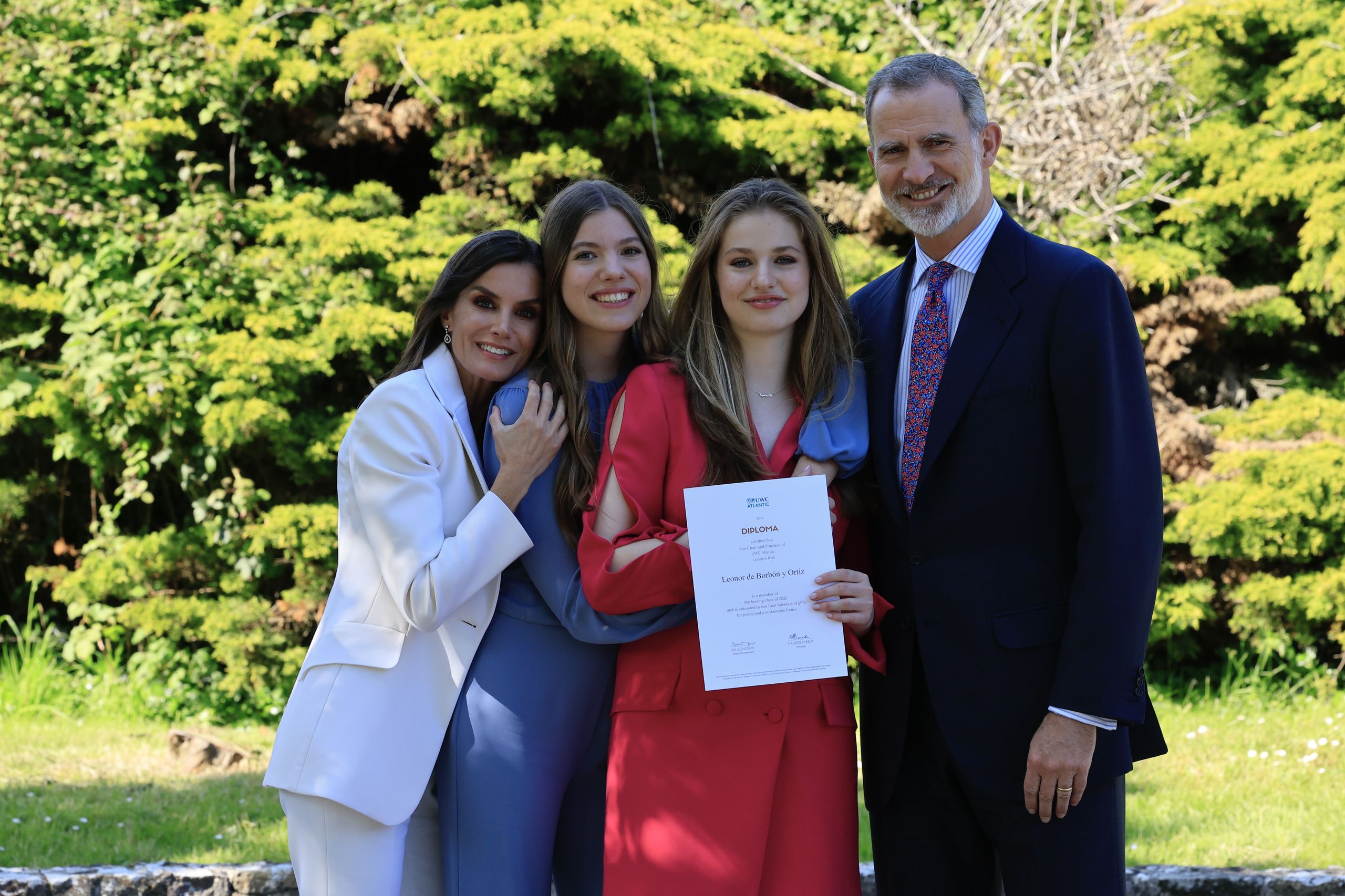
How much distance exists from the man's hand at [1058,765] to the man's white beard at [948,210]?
3.91 feet

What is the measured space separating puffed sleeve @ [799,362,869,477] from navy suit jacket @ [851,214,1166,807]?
0.08 m

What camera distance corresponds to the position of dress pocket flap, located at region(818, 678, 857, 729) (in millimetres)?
2801

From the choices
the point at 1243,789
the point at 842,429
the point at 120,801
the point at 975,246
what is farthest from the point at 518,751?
the point at 1243,789

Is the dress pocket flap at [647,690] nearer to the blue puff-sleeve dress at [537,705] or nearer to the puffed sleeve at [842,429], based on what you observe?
the blue puff-sleeve dress at [537,705]

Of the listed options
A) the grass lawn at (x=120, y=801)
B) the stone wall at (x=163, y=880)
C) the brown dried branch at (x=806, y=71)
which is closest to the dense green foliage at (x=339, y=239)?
the brown dried branch at (x=806, y=71)

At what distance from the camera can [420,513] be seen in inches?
113

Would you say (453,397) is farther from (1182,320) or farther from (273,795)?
(1182,320)

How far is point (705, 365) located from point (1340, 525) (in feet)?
18.0

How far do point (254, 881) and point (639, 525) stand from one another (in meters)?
2.53

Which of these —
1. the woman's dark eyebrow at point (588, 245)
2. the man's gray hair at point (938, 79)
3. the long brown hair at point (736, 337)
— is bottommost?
the long brown hair at point (736, 337)

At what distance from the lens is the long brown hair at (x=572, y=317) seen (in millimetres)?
3018

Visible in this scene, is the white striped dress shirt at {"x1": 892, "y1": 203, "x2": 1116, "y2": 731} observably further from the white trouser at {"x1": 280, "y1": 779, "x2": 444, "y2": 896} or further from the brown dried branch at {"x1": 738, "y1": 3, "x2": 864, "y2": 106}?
the brown dried branch at {"x1": 738, "y1": 3, "x2": 864, "y2": 106}

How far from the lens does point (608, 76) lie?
767 cm

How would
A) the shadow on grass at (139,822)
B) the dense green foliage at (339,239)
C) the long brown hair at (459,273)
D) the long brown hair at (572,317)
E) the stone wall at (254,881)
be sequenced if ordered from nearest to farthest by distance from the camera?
1. the long brown hair at (572,317)
2. the long brown hair at (459,273)
3. the stone wall at (254,881)
4. the shadow on grass at (139,822)
5. the dense green foliage at (339,239)
